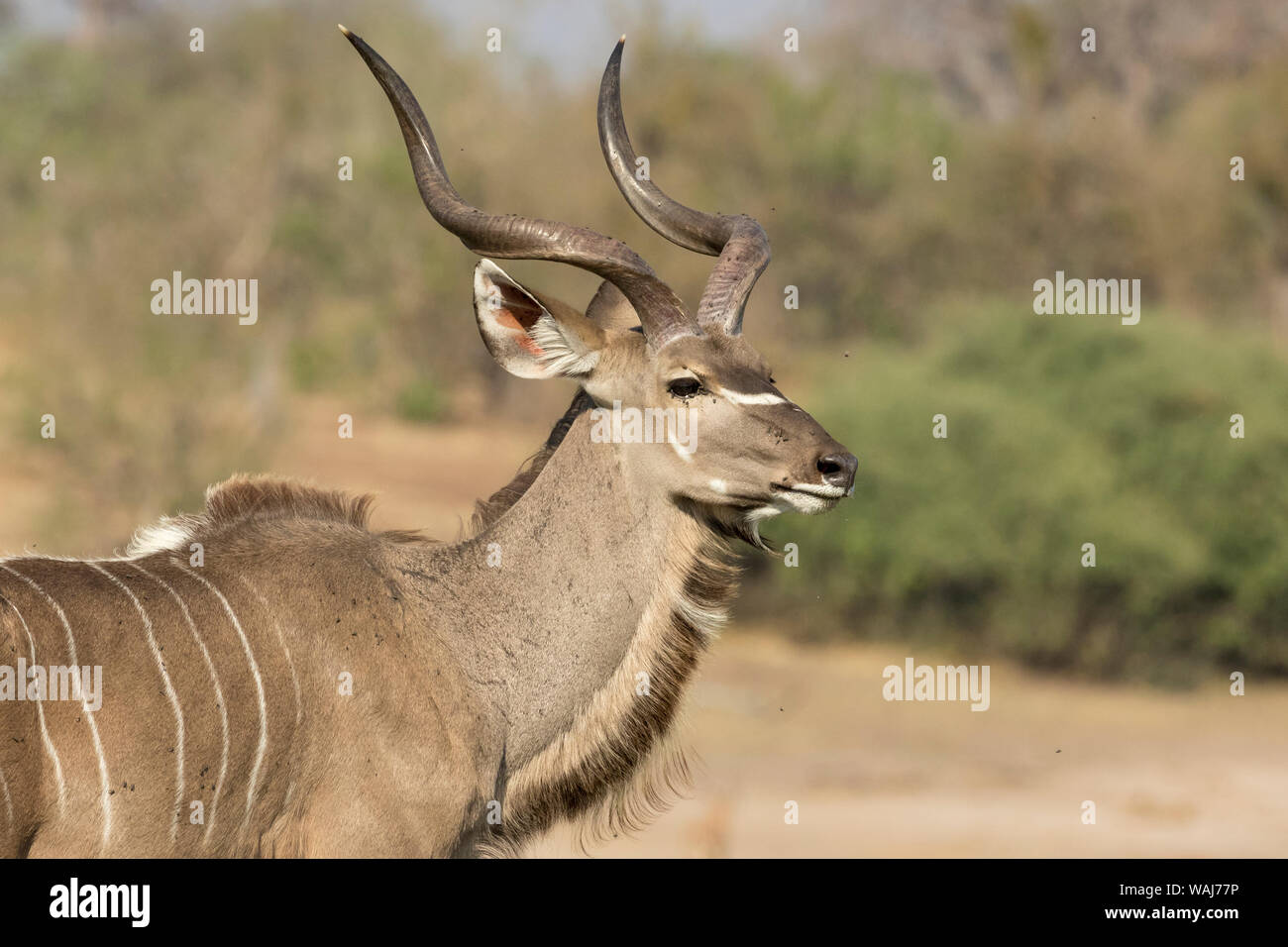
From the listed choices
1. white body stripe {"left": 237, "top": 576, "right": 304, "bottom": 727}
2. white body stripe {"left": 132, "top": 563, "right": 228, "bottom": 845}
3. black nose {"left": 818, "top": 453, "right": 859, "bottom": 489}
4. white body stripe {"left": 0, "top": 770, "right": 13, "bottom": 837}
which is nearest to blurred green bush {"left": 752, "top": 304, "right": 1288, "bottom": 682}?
black nose {"left": 818, "top": 453, "right": 859, "bottom": 489}

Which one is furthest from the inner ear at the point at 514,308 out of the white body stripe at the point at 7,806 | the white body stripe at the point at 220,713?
the white body stripe at the point at 7,806

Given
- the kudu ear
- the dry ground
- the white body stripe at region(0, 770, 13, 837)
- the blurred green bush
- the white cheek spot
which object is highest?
the kudu ear

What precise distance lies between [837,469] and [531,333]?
2.73ft

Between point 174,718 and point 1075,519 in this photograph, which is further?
point 1075,519

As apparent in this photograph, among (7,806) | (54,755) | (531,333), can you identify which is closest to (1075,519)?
(531,333)

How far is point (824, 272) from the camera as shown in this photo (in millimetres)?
17969

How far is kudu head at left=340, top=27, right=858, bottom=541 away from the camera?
3.79m

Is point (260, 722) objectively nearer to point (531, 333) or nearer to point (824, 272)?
point (531, 333)

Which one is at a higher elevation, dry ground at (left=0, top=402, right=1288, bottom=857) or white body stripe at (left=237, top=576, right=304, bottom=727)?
white body stripe at (left=237, top=576, right=304, bottom=727)

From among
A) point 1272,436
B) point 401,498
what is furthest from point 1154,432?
point 401,498

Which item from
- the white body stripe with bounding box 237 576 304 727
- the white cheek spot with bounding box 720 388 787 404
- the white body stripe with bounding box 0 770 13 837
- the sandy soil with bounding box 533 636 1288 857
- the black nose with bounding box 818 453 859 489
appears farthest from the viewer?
the sandy soil with bounding box 533 636 1288 857

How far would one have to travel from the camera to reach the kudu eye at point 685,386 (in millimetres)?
3881

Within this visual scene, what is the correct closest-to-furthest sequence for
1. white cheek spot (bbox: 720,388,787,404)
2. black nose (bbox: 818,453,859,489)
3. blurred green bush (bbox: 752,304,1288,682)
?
black nose (bbox: 818,453,859,489)
white cheek spot (bbox: 720,388,787,404)
blurred green bush (bbox: 752,304,1288,682)

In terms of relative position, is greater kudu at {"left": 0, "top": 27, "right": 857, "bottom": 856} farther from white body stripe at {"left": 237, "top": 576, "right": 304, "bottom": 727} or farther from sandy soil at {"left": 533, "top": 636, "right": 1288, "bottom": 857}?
sandy soil at {"left": 533, "top": 636, "right": 1288, "bottom": 857}
